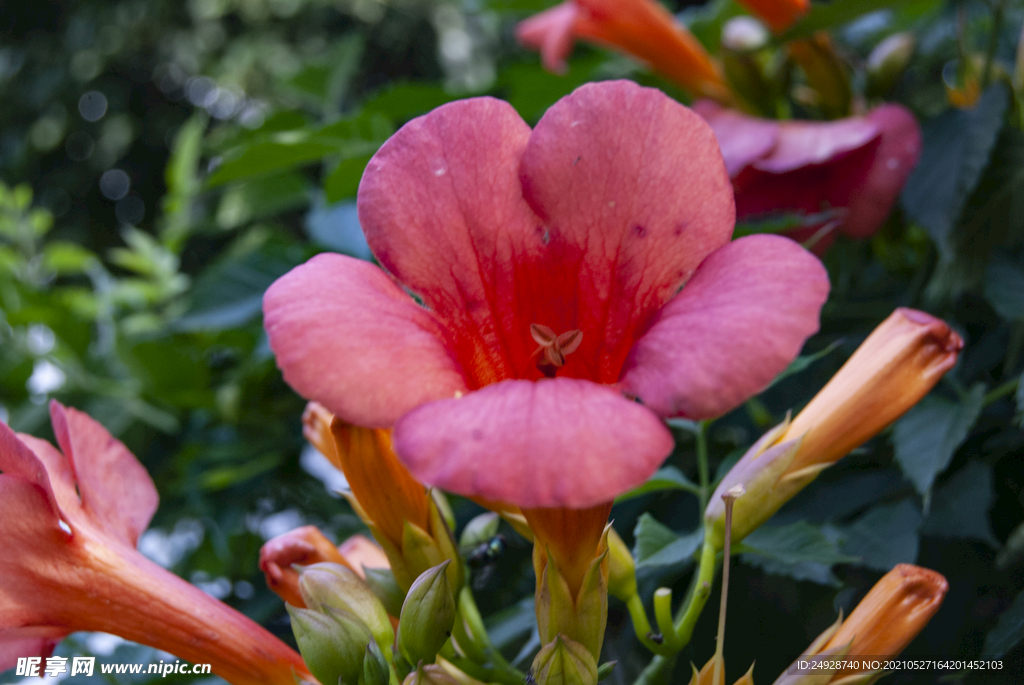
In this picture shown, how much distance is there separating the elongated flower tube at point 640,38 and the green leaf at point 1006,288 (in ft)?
1.65

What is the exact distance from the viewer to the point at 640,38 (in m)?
1.11

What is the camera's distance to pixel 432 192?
1.54 ft

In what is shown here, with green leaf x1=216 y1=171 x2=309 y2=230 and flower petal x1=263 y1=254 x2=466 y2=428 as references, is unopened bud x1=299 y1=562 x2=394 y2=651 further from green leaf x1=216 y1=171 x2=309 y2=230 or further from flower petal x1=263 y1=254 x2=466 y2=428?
green leaf x1=216 y1=171 x2=309 y2=230

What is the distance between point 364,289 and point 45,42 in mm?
3095

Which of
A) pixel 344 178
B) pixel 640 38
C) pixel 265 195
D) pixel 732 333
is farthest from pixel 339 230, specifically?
pixel 732 333

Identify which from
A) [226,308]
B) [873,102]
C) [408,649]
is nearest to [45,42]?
[226,308]

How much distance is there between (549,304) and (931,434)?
1.34 ft

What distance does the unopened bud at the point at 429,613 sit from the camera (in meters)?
0.52

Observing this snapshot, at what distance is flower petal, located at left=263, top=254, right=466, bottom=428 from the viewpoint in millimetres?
383

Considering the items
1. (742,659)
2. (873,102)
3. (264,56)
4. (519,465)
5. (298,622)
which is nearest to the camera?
(519,465)

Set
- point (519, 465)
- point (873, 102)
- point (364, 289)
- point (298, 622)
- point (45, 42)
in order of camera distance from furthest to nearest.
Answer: point (45, 42) → point (873, 102) → point (298, 622) → point (364, 289) → point (519, 465)

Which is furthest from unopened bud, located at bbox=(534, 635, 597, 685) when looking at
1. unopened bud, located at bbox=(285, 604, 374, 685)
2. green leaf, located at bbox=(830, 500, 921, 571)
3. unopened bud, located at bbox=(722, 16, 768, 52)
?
unopened bud, located at bbox=(722, 16, 768, 52)

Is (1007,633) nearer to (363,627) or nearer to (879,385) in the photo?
(879,385)

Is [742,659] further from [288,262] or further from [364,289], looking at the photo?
[288,262]
